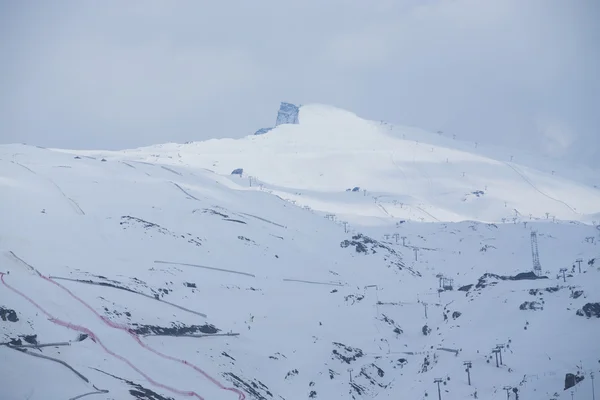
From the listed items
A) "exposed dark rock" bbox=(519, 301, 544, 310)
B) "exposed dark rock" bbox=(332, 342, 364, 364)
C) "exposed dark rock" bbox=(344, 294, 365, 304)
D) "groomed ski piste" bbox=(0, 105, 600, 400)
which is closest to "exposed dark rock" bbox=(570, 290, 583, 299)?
"groomed ski piste" bbox=(0, 105, 600, 400)

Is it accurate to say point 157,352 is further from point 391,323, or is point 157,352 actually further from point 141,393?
point 391,323

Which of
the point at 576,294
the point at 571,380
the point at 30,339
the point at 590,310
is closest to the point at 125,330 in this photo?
the point at 30,339

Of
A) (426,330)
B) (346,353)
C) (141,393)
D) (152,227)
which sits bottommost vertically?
(346,353)

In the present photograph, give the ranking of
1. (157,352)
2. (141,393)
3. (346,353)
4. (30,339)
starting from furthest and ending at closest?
(346,353), (157,352), (30,339), (141,393)

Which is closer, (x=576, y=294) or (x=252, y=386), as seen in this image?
(x=252, y=386)

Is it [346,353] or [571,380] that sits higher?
[571,380]

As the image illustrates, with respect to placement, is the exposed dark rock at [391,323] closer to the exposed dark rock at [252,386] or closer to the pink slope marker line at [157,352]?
the exposed dark rock at [252,386]

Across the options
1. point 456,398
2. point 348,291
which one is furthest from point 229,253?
point 456,398

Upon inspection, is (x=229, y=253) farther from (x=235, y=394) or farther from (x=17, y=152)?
(x=17, y=152)

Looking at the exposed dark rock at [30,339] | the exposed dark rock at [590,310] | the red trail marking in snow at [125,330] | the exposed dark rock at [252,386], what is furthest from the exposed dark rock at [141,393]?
the exposed dark rock at [590,310]
